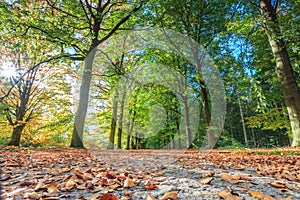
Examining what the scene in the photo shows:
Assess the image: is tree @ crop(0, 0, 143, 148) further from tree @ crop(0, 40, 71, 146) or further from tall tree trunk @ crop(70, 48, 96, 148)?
tree @ crop(0, 40, 71, 146)

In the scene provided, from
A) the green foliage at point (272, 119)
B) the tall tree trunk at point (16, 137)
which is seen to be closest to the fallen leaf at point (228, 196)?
the green foliage at point (272, 119)

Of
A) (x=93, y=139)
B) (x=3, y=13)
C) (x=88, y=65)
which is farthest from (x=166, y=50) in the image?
(x=93, y=139)

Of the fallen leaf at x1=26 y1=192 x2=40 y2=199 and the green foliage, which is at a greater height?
the green foliage

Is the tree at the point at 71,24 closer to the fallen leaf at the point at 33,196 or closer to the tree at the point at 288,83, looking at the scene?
the tree at the point at 288,83

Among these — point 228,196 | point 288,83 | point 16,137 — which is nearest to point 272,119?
point 288,83

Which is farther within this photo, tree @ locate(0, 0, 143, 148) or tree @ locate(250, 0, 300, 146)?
tree @ locate(0, 0, 143, 148)

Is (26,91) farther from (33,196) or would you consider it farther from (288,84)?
(288,84)

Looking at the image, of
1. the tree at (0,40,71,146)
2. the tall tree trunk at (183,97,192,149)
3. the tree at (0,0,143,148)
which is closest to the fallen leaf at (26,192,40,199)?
the tree at (0,0,143,148)

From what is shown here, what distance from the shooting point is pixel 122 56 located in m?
13.7

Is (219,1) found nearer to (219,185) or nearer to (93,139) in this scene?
(219,185)

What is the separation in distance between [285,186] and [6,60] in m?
13.9

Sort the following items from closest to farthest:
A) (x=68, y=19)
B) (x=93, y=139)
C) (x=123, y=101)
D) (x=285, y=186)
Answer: (x=285, y=186)
(x=68, y=19)
(x=123, y=101)
(x=93, y=139)

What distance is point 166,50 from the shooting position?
12.2 metres

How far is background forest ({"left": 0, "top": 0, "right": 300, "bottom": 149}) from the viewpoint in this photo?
646 cm
